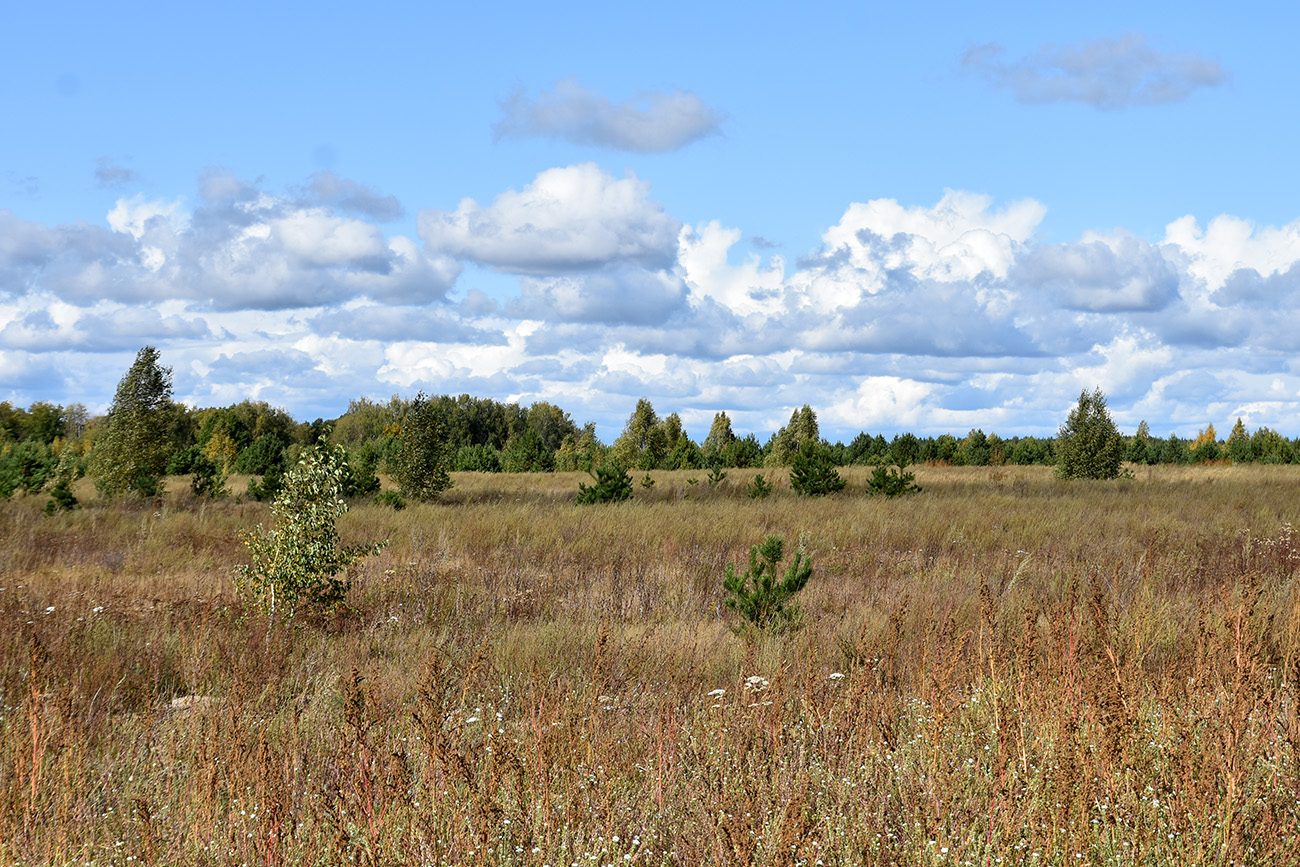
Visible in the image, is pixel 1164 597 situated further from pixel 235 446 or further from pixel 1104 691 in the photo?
pixel 235 446

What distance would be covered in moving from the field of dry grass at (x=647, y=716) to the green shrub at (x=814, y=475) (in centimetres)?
1013

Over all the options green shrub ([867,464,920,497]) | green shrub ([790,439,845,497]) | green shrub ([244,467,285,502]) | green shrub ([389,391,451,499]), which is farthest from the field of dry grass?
green shrub ([389,391,451,499])

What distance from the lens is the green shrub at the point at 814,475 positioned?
2172 cm

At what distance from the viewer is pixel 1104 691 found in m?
3.63

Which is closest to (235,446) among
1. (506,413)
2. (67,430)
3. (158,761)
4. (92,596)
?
(506,413)

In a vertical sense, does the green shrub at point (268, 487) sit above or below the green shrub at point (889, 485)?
below

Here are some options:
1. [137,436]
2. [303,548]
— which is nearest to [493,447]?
[137,436]

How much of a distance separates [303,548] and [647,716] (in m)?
4.25

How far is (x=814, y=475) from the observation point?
21.9m

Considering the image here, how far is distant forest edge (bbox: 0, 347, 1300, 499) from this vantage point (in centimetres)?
2522

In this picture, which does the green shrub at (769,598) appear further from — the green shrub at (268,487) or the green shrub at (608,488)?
the green shrub at (268,487)

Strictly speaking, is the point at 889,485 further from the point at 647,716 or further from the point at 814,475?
the point at 647,716

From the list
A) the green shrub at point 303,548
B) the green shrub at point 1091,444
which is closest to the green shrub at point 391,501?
the green shrub at point 303,548

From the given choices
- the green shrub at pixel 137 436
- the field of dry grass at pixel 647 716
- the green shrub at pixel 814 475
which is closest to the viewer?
the field of dry grass at pixel 647 716
